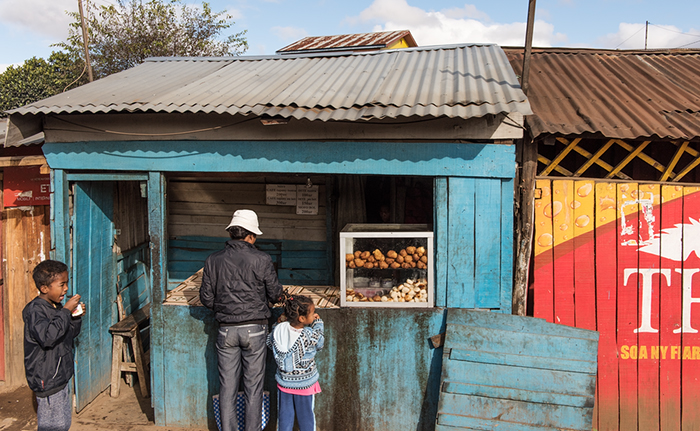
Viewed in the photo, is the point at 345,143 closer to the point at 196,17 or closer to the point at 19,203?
the point at 19,203

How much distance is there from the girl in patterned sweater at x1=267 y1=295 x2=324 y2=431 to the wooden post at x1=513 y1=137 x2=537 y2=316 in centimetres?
202

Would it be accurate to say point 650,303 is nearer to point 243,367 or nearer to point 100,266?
point 243,367

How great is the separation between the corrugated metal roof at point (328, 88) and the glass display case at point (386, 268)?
1206 mm

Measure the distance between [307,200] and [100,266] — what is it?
2.82 m

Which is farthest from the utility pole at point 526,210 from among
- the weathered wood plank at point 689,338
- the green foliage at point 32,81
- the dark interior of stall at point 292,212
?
the green foliage at point 32,81

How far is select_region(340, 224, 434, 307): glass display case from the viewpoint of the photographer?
13.8ft

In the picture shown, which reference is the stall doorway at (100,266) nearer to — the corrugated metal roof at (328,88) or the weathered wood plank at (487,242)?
A: the corrugated metal roof at (328,88)

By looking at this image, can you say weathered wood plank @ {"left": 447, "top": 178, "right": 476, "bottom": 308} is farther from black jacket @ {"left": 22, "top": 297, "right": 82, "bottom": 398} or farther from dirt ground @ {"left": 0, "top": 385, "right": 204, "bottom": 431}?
black jacket @ {"left": 22, "top": 297, "right": 82, "bottom": 398}

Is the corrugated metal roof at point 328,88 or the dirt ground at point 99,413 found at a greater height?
the corrugated metal roof at point 328,88

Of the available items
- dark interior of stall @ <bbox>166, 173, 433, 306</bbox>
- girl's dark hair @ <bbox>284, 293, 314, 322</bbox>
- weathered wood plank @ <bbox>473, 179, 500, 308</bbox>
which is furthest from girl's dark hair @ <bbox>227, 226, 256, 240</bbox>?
dark interior of stall @ <bbox>166, 173, 433, 306</bbox>

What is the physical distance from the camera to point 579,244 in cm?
432

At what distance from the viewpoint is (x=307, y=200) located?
258 inches

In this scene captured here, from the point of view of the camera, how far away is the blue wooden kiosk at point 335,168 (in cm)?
401

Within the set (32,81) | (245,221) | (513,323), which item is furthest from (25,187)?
(32,81)
